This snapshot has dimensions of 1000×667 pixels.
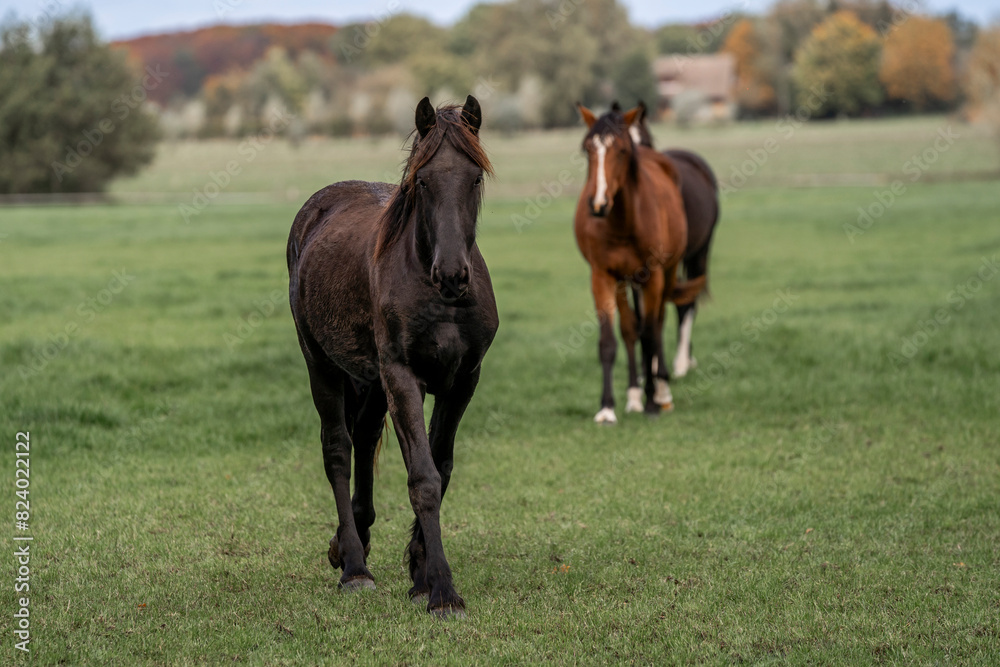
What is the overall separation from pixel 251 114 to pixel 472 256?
3363 inches

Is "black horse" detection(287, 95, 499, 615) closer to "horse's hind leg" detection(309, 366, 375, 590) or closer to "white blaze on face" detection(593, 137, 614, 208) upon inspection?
"horse's hind leg" detection(309, 366, 375, 590)

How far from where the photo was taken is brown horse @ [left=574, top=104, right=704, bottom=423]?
8297mm

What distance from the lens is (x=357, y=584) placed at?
4.61 m

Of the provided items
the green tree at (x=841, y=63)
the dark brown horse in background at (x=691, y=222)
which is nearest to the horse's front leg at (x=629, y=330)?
the dark brown horse in background at (x=691, y=222)

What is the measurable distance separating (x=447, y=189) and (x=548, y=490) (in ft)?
9.66

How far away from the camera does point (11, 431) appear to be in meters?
7.64

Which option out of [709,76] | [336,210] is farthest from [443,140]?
[709,76]

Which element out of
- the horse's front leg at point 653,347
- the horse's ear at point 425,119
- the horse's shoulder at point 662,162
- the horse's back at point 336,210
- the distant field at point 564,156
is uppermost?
the horse's ear at point 425,119

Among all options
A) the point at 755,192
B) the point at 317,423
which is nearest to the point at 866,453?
the point at 317,423

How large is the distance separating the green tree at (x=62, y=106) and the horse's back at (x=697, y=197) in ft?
109

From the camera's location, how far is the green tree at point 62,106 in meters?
40.1

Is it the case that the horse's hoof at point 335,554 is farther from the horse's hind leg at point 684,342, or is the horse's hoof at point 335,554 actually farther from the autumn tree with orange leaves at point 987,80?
the autumn tree with orange leaves at point 987,80

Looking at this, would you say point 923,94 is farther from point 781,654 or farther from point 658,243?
point 781,654

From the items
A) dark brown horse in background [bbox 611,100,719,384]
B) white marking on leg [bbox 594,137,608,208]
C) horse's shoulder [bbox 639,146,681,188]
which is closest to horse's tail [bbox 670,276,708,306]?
dark brown horse in background [bbox 611,100,719,384]
